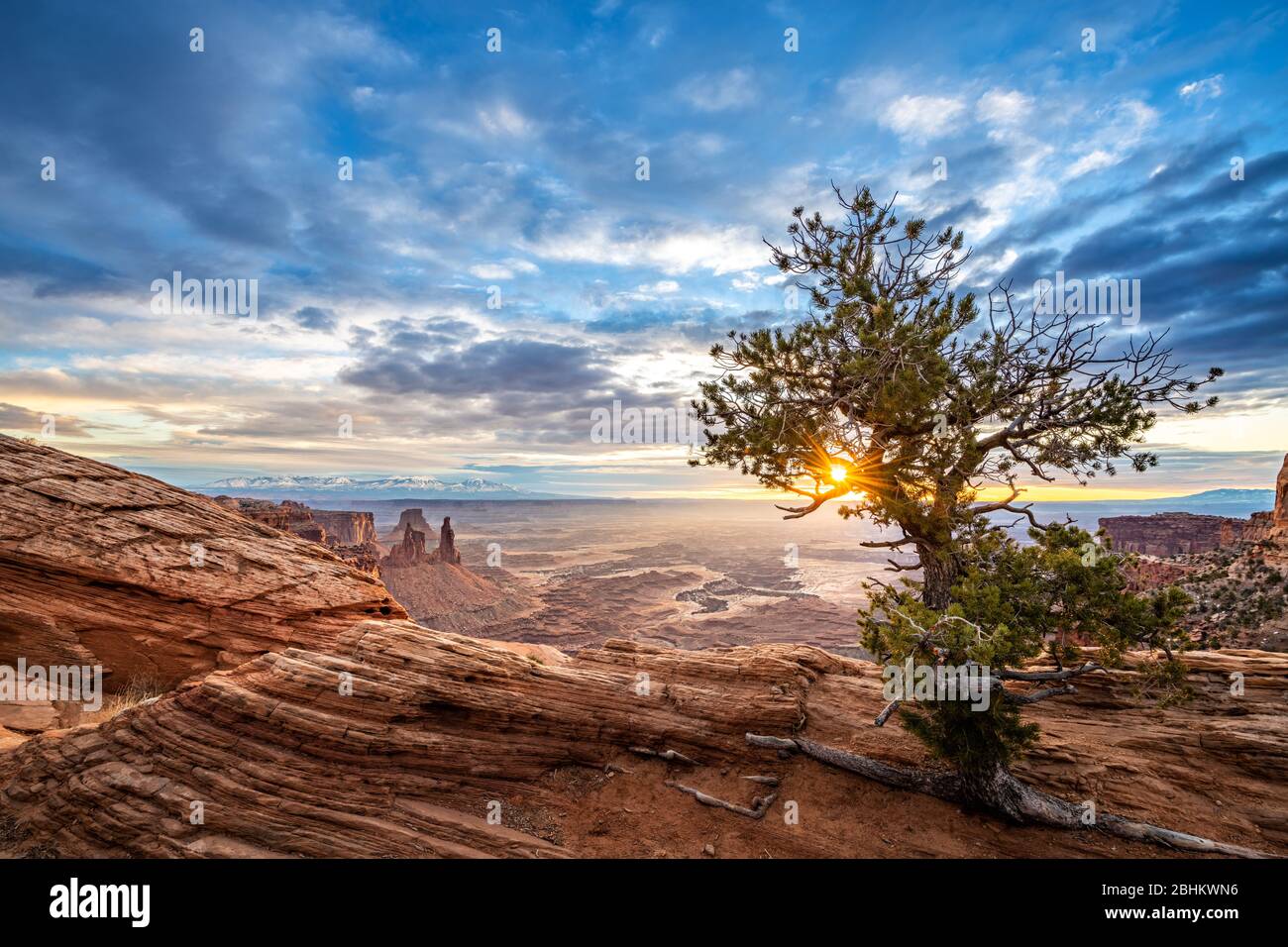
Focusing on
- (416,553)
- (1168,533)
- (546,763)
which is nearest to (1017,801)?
(546,763)

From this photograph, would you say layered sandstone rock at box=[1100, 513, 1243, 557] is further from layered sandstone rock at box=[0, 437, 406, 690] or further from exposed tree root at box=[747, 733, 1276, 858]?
layered sandstone rock at box=[0, 437, 406, 690]

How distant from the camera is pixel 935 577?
445 inches

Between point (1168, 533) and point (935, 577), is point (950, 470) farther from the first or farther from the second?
point (1168, 533)

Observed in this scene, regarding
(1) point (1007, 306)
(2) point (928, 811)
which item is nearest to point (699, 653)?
(2) point (928, 811)

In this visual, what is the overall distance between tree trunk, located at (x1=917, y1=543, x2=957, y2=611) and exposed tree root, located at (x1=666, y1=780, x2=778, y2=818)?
550 centimetres

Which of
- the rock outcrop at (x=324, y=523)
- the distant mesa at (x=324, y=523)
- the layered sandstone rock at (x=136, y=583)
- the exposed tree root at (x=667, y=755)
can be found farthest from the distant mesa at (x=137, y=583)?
the exposed tree root at (x=667, y=755)

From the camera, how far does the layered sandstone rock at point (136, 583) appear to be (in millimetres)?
14656

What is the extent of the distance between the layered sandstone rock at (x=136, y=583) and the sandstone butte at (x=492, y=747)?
0.08m

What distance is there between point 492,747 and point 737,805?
18.4ft

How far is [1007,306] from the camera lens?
1004 cm

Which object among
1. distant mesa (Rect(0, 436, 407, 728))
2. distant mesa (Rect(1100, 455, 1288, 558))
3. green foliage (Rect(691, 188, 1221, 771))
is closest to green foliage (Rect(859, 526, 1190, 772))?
green foliage (Rect(691, 188, 1221, 771))

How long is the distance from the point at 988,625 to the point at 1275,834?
7568mm
